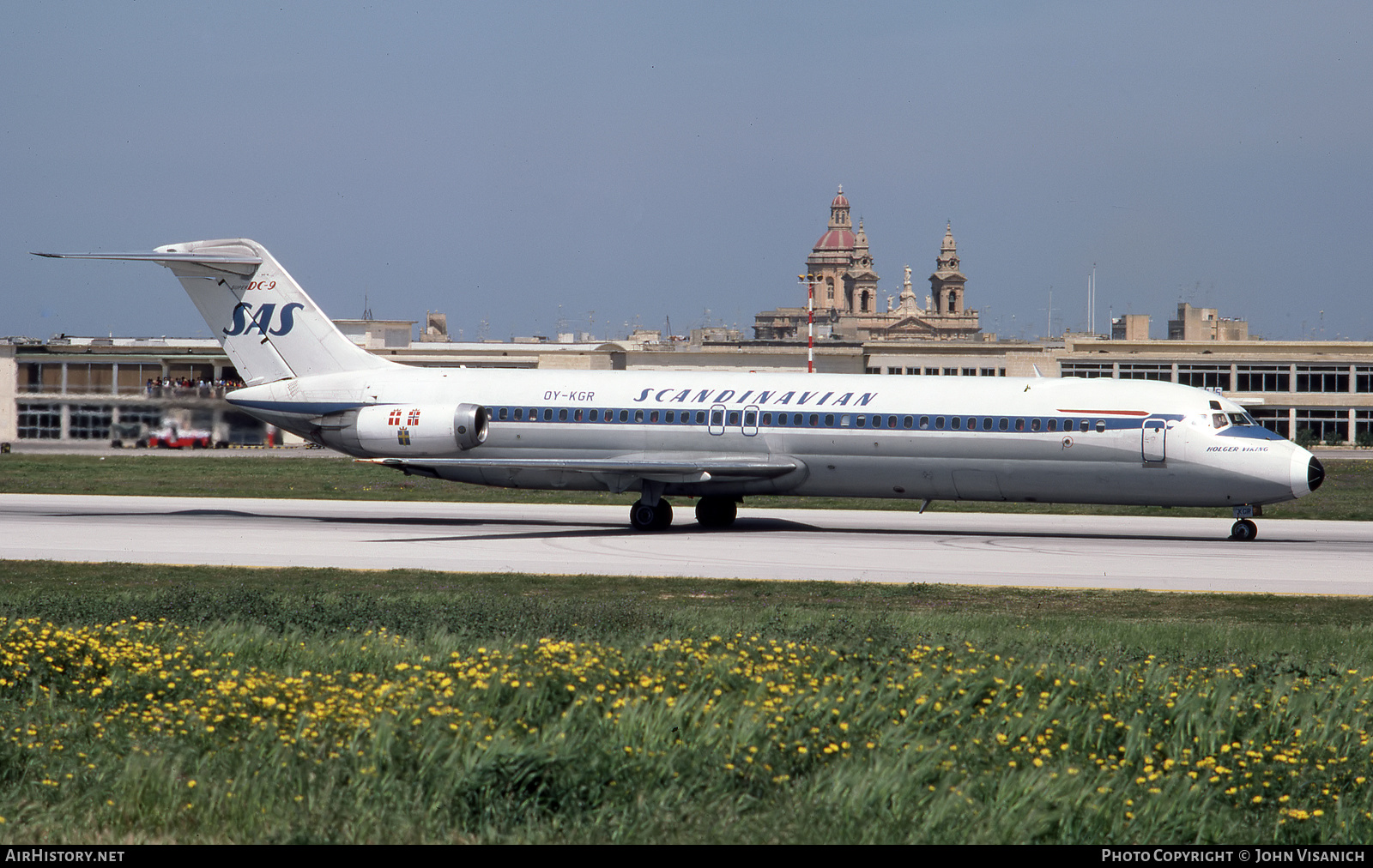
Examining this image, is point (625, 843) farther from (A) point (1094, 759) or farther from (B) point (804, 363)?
(B) point (804, 363)

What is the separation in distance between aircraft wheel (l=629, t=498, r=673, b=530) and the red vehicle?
5068cm

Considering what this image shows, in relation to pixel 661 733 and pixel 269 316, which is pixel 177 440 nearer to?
pixel 269 316

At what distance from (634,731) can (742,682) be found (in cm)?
177

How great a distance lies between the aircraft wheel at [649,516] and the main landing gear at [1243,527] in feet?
41.7

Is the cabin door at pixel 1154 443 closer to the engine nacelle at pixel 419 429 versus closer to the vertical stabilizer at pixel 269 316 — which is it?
the engine nacelle at pixel 419 429

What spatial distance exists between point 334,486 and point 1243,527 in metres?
29.6

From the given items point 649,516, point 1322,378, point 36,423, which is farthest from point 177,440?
point 1322,378

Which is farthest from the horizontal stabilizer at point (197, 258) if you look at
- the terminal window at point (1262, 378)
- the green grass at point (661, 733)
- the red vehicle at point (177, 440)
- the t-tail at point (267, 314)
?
the terminal window at point (1262, 378)

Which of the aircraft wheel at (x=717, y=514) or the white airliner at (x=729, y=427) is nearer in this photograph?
the white airliner at (x=729, y=427)

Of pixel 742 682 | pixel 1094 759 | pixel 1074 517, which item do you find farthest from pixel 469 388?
pixel 1094 759

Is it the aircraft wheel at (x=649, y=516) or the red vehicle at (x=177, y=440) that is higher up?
the red vehicle at (x=177, y=440)

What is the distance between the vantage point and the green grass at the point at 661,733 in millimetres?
9672

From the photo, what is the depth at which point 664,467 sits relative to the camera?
30328 mm
